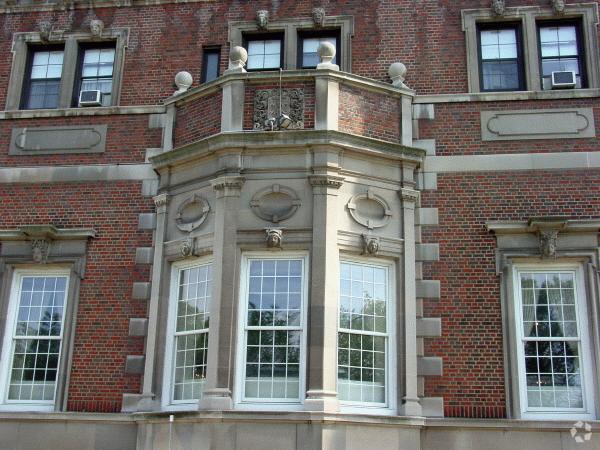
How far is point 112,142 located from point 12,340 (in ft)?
13.7

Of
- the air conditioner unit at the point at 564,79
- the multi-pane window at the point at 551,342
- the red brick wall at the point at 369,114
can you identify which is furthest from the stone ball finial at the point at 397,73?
the multi-pane window at the point at 551,342

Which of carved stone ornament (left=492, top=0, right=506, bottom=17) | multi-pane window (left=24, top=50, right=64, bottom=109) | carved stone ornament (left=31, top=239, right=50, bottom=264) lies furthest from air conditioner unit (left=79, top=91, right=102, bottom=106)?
carved stone ornament (left=492, top=0, right=506, bottom=17)

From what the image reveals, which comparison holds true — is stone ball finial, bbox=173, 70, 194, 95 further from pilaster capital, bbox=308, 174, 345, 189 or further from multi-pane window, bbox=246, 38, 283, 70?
pilaster capital, bbox=308, 174, 345, 189

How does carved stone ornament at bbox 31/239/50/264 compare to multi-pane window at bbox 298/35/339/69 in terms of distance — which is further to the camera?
multi-pane window at bbox 298/35/339/69

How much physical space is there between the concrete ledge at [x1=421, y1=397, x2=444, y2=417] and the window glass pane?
84.8 inches

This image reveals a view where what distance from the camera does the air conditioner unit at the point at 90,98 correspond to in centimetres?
1648

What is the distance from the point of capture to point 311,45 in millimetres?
16828

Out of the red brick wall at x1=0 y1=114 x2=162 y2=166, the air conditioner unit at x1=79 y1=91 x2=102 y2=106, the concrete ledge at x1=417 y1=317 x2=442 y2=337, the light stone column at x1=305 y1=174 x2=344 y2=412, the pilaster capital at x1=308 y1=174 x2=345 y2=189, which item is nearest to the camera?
the light stone column at x1=305 y1=174 x2=344 y2=412

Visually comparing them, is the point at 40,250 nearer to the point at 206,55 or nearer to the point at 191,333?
the point at 191,333

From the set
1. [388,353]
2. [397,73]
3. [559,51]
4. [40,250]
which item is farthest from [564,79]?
[40,250]

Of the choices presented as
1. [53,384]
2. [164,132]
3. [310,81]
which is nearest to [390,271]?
[310,81]

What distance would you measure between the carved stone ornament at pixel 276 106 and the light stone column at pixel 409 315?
2.27m

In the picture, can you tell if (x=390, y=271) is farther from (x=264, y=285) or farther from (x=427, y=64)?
(x=427, y=64)

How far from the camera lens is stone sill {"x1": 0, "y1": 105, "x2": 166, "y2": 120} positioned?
1614cm
